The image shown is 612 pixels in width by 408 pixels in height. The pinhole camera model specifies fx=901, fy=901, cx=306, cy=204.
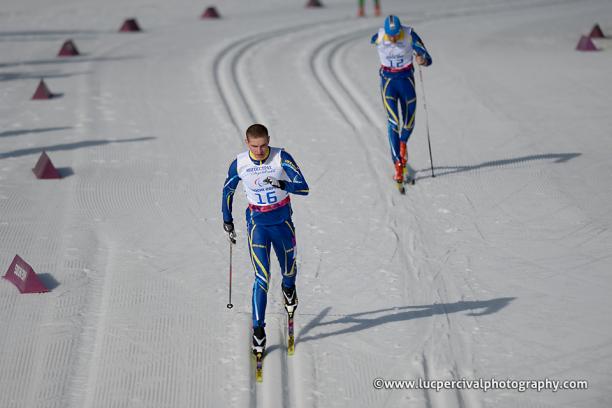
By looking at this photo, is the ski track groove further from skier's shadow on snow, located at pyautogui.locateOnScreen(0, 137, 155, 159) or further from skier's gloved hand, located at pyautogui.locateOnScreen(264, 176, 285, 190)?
skier's gloved hand, located at pyautogui.locateOnScreen(264, 176, 285, 190)

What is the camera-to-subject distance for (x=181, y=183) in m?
12.9

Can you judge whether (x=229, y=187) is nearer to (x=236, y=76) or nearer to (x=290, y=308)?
(x=290, y=308)

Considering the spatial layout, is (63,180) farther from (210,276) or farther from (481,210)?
(481,210)

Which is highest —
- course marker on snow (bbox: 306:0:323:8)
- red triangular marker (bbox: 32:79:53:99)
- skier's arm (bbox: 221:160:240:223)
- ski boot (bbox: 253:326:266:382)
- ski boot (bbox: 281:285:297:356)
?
course marker on snow (bbox: 306:0:323:8)

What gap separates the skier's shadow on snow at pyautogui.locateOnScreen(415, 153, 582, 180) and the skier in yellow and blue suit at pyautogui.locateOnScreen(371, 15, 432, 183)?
74 cm

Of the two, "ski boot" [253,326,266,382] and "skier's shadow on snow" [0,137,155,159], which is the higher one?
"skier's shadow on snow" [0,137,155,159]

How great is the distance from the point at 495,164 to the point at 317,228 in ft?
11.4

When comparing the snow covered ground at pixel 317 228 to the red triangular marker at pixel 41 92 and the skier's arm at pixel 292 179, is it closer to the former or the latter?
the red triangular marker at pixel 41 92

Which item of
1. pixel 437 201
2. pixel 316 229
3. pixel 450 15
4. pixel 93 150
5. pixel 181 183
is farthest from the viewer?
pixel 450 15

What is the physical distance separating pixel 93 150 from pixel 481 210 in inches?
249

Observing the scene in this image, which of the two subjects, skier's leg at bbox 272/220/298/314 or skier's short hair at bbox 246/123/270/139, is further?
skier's leg at bbox 272/220/298/314

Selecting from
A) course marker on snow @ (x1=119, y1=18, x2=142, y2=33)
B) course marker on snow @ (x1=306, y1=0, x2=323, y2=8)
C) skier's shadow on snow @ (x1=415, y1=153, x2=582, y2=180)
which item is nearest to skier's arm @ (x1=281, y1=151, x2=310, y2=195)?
skier's shadow on snow @ (x1=415, y1=153, x2=582, y2=180)

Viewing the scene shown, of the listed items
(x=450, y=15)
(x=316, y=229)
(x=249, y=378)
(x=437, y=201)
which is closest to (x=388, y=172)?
(x=437, y=201)

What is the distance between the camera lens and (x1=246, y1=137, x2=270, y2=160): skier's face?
7785 millimetres
